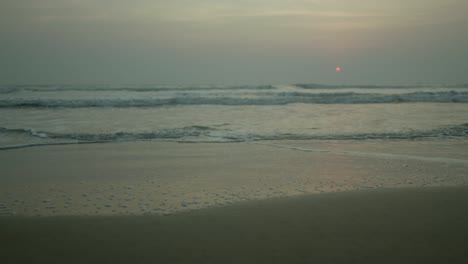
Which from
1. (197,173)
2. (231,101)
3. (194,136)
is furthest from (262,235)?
(231,101)

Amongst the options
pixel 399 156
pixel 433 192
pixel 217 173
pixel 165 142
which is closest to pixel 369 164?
pixel 399 156

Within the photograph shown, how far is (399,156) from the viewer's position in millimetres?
6254

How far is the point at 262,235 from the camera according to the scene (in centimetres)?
284

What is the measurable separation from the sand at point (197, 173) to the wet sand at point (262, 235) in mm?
352

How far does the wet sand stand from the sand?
35 cm

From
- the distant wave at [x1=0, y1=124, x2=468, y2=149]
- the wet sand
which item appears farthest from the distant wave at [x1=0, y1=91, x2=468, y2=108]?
the wet sand

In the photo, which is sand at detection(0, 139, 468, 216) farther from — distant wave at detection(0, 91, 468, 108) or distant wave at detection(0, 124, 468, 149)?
distant wave at detection(0, 91, 468, 108)

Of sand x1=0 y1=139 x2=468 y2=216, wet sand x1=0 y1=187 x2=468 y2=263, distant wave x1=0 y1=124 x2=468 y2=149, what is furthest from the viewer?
distant wave x1=0 y1=124 x2=468 y2=149

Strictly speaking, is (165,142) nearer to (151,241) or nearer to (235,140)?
(235,140)

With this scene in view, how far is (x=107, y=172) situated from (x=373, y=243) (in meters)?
3.75

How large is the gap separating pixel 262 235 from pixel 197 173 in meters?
2.34

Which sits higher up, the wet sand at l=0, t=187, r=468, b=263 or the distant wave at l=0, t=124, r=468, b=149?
the distant wave at l=0, t=124, r=468, b=149

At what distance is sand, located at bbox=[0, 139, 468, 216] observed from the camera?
3.80 m

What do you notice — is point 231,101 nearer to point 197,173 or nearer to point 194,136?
point 194,136
